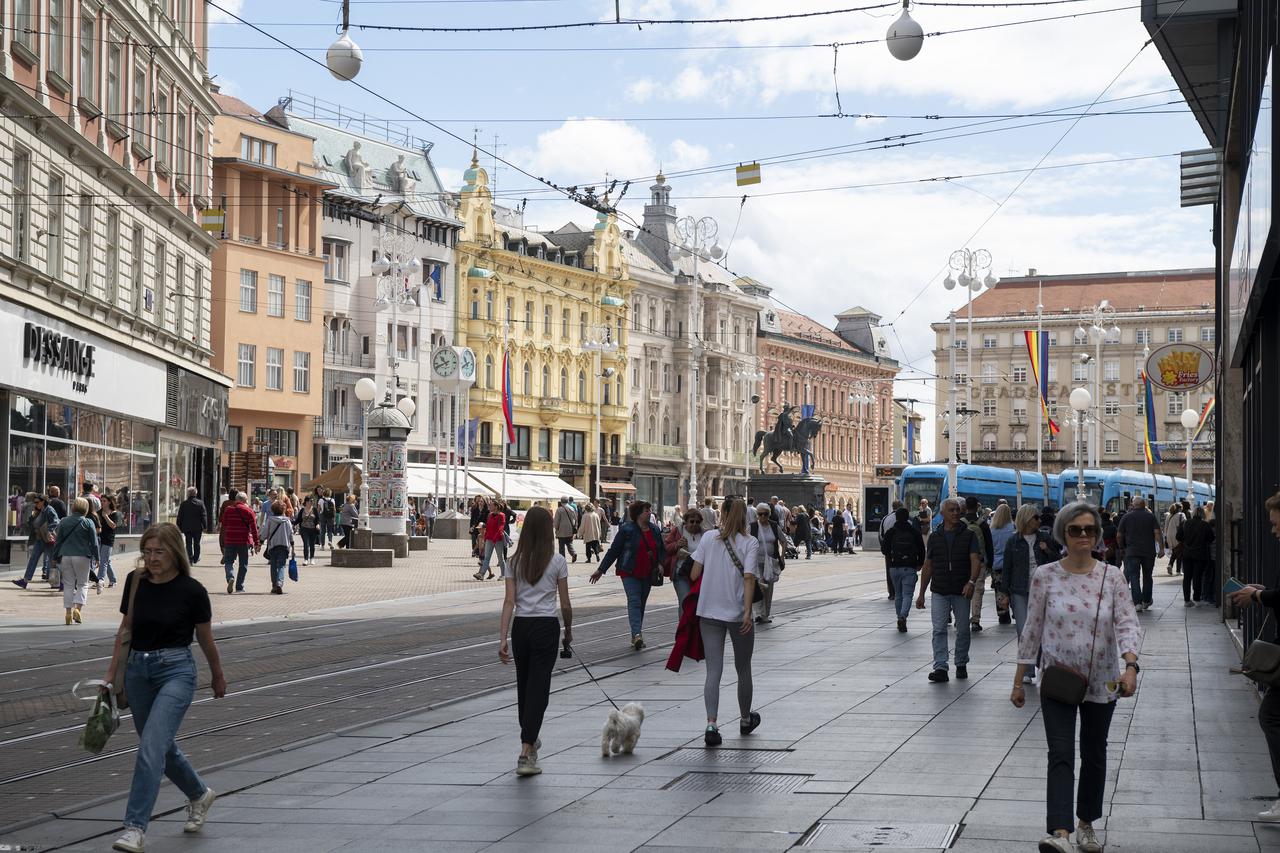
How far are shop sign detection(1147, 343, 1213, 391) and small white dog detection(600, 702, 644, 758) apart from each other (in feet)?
49.5

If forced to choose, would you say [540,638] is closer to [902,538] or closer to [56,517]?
[902,538]

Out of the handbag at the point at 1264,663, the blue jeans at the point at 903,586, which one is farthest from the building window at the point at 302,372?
the handbag at the point at 1264,663

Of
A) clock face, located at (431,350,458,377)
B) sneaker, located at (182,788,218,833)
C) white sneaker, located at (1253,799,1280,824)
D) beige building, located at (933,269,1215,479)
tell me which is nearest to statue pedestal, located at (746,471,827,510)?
clock face, located at (431,350,458,377)

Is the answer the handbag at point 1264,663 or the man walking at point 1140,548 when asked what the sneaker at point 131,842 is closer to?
the handbag at point 1264,663

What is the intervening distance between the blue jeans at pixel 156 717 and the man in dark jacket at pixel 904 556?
13.3 metres

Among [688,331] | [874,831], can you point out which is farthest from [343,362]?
[874,831]

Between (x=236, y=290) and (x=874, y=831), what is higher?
(x=236, y=290)

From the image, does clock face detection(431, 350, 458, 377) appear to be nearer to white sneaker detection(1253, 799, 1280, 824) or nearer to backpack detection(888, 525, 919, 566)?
backpack detection(888, 525, 919, 566)

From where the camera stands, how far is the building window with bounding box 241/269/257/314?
64.1 metres

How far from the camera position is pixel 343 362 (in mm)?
75625

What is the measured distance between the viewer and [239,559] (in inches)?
1137

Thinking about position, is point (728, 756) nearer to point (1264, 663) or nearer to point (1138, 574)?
point (1264, 663)

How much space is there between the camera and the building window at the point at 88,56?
3272 centimetres

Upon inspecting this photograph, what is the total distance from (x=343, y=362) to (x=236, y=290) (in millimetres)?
12263
